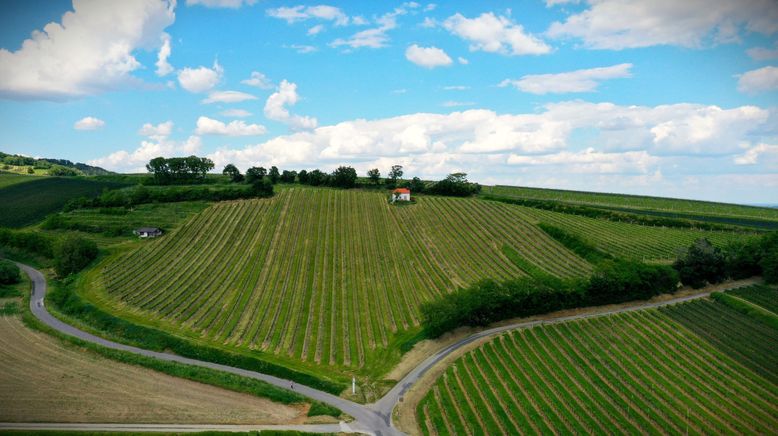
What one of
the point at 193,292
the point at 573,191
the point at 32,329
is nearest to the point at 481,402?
the point at 193,292

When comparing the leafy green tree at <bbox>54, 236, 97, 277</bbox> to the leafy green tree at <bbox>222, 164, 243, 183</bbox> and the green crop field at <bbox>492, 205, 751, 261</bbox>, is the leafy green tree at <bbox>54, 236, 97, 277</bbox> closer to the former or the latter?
the leafy green tree at <bbox>222, 164, 243, 183</bbox>

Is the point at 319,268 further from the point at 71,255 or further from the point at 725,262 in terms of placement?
the point at 725,262

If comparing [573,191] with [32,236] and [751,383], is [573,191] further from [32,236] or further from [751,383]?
[32,236]

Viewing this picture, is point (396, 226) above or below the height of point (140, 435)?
above

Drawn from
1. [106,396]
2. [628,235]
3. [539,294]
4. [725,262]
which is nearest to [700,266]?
[725,262]

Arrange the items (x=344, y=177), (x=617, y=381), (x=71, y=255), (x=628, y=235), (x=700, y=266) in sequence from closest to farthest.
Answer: (x=617, y=381)
(x=700, y=266)
(x=71, y=255)
(x=628, y=235)
(x=344, y=177)

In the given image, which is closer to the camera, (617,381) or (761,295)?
(617,381)
